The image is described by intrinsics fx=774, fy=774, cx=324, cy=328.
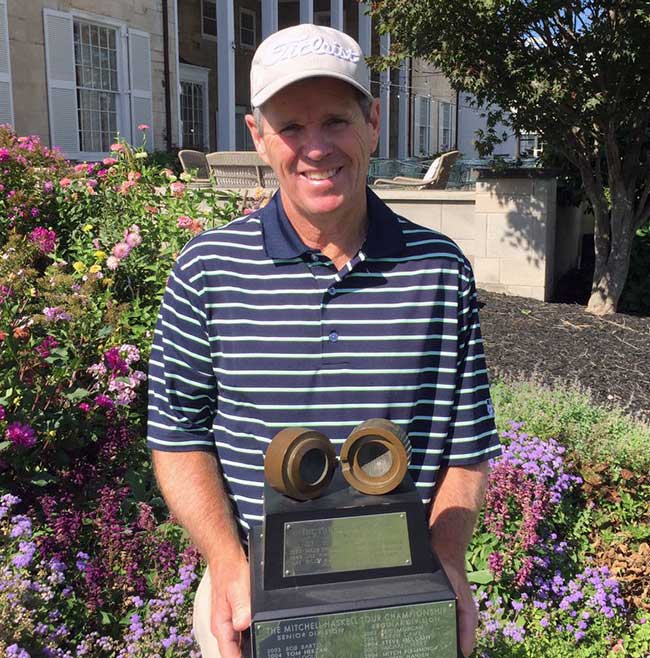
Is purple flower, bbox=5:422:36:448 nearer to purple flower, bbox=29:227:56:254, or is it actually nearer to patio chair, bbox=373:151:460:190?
purple flower, bbox=29:227:56:254

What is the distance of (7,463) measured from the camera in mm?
2969

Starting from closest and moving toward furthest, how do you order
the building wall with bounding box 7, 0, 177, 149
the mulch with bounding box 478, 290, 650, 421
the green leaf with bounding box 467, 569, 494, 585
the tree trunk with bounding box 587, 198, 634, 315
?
the green leaf with bounding box 467, 569, 494, 585 → the mulch with bounding box 478, 290, 650, 421 → the tree trunk with bounding box 587, 198, 634, 315 → the building wall with bounding box 7, 0, 177, 149

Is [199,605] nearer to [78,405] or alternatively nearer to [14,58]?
[78,405]

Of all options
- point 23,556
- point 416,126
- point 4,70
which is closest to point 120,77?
point 4,70

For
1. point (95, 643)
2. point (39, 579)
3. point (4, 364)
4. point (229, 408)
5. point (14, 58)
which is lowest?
point (95, 643)

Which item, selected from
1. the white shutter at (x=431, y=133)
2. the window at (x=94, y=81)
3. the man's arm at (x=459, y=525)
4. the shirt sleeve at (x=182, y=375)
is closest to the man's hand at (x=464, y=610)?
the man's arm at (x=459, y=525)

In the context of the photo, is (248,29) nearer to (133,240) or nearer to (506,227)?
(506,227)

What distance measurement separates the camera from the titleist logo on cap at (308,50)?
5.04 feet

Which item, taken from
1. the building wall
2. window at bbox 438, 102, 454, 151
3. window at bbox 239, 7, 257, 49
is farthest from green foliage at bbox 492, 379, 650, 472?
window at bbox 438, 102, 454, 151

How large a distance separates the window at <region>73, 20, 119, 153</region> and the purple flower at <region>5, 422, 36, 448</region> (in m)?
11.3

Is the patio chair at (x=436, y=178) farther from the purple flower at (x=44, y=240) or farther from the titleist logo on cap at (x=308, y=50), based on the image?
the titleist logo on cap at (x=308, y=50)

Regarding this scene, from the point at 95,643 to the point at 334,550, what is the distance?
1.70 m

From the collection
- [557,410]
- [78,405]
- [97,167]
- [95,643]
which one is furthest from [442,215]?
[95,643]

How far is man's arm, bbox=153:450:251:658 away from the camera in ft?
4.95
